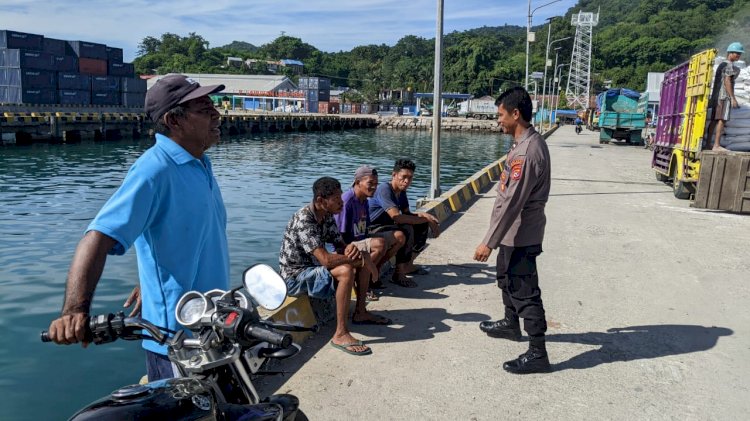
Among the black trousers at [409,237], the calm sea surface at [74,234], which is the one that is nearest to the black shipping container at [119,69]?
the calm sea surface at [74,234]

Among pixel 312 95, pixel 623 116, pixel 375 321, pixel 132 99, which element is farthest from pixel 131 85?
pixel 375 321

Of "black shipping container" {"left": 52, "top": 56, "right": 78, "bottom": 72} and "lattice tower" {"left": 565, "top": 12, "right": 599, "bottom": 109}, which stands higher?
"lattice tower" {"left": 565, "top": 12, "right": 599, "bottom": 109}

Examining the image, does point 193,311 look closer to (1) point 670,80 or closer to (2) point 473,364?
(2) point 473,364

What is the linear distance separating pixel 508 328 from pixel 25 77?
4587 centimetres

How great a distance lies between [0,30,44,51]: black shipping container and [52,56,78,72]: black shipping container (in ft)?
5.87

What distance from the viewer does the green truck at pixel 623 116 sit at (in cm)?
3312

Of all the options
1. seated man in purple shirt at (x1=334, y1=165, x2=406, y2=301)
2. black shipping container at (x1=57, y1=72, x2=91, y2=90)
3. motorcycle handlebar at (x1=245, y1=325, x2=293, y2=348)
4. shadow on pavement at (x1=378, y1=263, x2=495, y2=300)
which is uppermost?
black shipping container at (x1=57, y1=72, x2=91, y2=90)

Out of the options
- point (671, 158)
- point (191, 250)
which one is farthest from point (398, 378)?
point (671, 158)

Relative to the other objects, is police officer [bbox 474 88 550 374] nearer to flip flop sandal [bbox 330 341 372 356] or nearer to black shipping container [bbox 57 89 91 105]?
flip flop sandal [bbox 330 341 372 356]

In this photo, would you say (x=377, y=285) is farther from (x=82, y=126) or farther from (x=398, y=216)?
(x=82, y=126)

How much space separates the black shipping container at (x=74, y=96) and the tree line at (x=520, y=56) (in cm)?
6648

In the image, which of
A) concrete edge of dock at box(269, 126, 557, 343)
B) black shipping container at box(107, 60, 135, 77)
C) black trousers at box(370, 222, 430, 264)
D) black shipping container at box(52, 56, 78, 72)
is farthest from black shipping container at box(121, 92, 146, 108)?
black trousers at box(370, 222, 430, 264)

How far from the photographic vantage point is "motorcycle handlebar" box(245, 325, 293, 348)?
5.75ft

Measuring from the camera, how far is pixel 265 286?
196 cm
